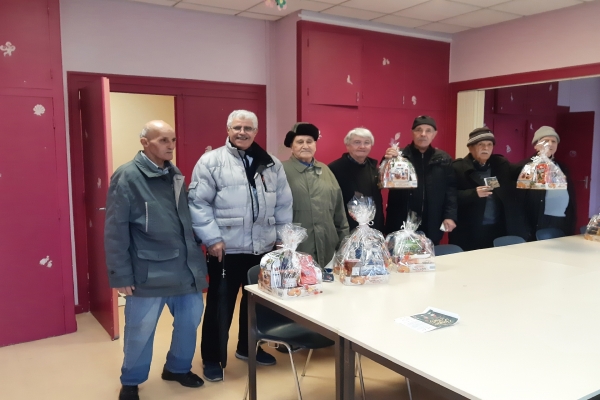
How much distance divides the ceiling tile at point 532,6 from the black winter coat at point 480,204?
5.13 feet

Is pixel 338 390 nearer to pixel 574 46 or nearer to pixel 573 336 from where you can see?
pixel 573 336

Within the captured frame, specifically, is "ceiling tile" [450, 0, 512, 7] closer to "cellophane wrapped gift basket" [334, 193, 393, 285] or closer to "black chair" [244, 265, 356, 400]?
"cellophane wrapped gift basket" [334, 193, 393, 285]

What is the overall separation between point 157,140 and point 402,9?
2.98 meters

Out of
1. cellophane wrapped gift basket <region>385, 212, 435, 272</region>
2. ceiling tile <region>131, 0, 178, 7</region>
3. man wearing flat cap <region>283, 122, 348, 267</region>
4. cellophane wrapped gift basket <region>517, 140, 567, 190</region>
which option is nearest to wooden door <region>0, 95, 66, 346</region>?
ceiling tile <region>131, 0, 178, 7</region>

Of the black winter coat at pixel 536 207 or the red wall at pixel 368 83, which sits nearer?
the black winter coat at pixel 536 207

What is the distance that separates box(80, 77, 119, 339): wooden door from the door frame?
74mm

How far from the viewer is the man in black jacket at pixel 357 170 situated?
357 cm

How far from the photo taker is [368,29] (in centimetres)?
513

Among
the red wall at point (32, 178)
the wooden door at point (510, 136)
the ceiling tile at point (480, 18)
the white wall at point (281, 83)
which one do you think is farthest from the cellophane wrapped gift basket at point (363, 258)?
the wooden door at point (510, 136)

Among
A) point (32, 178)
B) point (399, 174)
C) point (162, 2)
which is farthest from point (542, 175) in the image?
point (32, 178)

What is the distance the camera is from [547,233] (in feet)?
12.6

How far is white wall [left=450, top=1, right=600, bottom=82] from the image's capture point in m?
4.50

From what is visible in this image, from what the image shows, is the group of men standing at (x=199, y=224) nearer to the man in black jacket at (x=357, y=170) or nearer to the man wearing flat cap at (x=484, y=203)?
the man in black jacket at (x=357, y=170)

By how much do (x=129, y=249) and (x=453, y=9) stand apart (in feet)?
12.1
